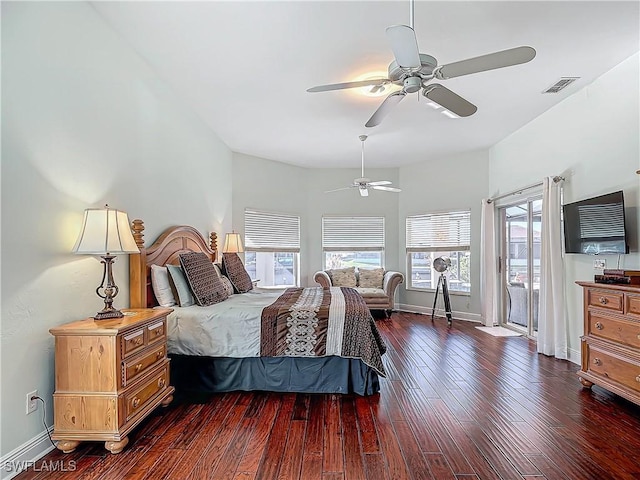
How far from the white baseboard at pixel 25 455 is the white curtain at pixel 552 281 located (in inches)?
187

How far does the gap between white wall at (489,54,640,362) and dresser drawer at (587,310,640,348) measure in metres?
0.62

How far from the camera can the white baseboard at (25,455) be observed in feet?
6.40

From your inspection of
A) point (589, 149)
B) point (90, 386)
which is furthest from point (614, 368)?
point (90, 386)

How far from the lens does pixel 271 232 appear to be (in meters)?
6.85

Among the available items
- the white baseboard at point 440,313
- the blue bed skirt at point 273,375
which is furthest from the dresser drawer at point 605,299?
the white baseboard at point 440,313

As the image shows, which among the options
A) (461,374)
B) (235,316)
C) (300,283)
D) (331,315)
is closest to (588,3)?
(331,315)

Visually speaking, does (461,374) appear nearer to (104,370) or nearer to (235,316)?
(235,316)

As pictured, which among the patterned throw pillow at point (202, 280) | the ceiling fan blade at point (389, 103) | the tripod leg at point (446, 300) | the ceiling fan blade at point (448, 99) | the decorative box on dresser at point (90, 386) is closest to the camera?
the decorative box on dresser at point (90, 386)

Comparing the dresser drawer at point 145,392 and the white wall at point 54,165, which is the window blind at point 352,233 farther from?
the dresser drawer at point 145,392

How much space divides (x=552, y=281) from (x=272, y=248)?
4.48 meters

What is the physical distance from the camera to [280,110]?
171 inches

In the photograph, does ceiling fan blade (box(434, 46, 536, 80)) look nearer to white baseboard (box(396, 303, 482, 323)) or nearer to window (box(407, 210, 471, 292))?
window (box(407, 210, 471, 292))

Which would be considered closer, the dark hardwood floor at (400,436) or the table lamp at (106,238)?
the dark hardwood floor at (400,436)

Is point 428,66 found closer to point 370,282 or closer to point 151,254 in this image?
point 151,254
